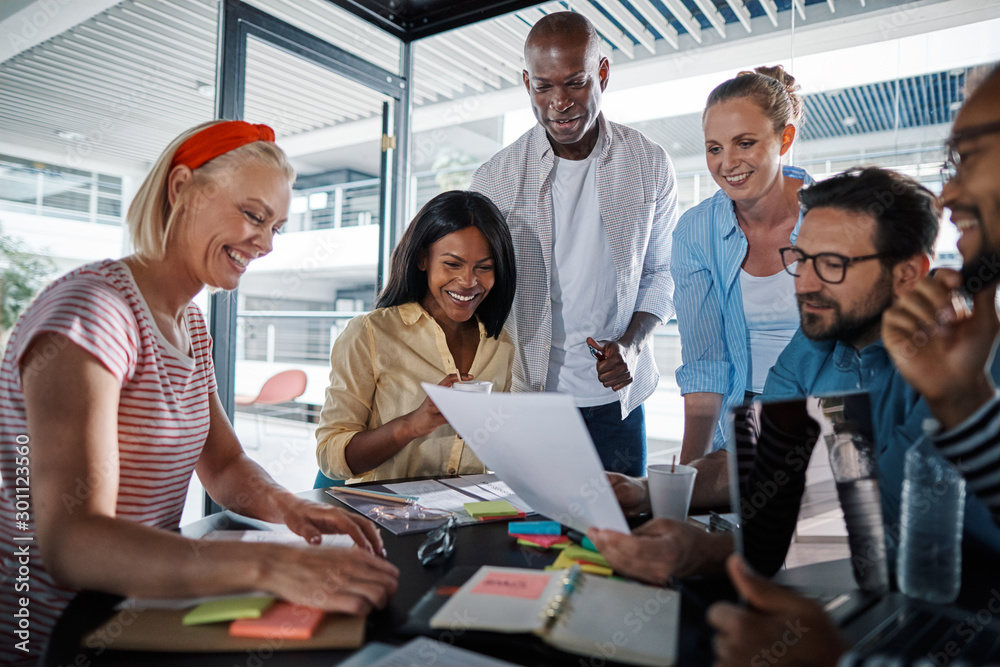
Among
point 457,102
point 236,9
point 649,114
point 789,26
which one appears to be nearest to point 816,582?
point 236,9

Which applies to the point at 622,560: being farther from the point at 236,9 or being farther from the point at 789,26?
the point at 789,26

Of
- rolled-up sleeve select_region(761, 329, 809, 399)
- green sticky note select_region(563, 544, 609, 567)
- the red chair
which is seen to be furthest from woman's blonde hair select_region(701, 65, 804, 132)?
the red chair

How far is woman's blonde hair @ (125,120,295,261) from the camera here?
1.25 metres

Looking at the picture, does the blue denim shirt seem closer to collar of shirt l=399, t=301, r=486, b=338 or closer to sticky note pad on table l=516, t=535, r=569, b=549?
sticky note pad on table l=516, t=535, r=569, b=549

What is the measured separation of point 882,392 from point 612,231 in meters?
1.26

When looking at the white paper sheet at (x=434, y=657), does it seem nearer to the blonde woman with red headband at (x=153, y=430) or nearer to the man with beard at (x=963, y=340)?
the blonde woman with red headband at (x=153, y=430)

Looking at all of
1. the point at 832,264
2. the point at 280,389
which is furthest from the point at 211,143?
the point at 280,389

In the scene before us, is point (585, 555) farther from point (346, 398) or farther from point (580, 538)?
point (346, 398)

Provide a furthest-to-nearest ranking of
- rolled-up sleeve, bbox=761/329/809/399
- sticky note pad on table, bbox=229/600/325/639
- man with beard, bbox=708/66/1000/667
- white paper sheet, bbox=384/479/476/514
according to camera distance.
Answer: rolled-up sleeve, bbox=761/329/809/399 → white paper sheet, bbox=384/479/476/514 → sticky note pad on table, bbox=229/600/325/639 → man with beard, bbox=708/66/1000/667

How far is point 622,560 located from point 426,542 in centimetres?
33

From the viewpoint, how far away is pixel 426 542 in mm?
1083

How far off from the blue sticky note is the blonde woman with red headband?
0.81ft

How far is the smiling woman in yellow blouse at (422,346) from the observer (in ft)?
6.05

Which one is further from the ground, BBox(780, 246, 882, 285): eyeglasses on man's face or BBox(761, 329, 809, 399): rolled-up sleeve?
BBox(780, 246, 882, 285): eyeglasses on man's face
